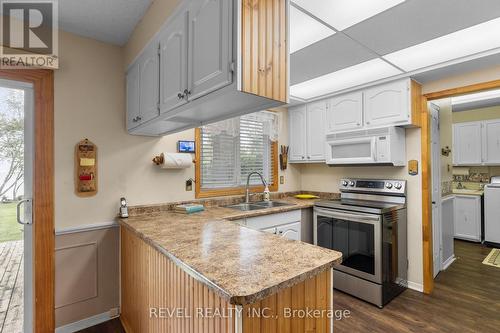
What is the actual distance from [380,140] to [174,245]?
2.36 metres

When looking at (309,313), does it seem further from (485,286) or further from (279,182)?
(485,286)

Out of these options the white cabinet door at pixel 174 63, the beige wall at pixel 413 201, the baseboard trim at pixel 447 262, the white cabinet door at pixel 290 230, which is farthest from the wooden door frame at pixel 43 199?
the baseboard trim at pixel 447 262

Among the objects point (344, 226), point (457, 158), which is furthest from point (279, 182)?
point (457, 158)

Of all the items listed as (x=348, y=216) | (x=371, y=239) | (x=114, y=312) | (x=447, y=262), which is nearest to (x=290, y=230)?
(x=348, y=216)

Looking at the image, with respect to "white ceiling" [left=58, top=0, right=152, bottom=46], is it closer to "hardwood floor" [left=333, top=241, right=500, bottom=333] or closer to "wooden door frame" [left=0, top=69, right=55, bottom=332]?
"wooden door frame" [left=0, top=69, right=55, bottom=332]

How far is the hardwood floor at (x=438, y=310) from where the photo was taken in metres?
2.10

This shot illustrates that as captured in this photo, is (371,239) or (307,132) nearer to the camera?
(371,239)

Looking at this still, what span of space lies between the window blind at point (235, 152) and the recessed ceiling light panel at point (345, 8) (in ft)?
5.22

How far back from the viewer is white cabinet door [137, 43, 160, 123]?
1787 mm

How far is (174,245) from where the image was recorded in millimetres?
1346

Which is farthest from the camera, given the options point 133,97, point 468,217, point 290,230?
point 468,217

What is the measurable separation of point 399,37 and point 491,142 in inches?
164

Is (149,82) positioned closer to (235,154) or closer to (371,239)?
(235,154)

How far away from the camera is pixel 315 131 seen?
11.3 feet
